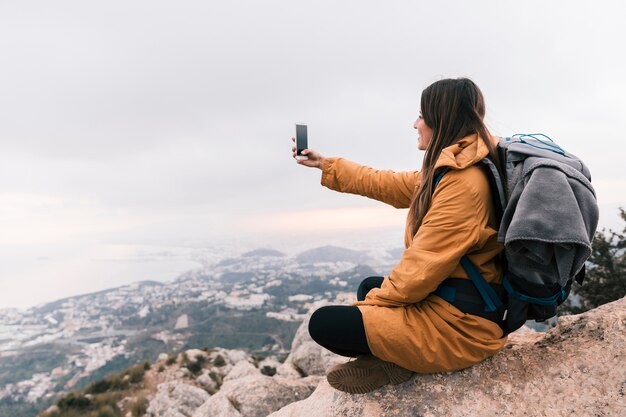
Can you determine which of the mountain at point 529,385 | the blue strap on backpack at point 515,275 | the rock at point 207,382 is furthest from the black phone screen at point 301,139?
the rock at point 207,382

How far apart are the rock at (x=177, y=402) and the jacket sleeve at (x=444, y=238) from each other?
10.2 m

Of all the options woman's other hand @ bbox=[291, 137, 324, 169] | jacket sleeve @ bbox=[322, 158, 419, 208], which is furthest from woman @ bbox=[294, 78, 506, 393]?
woman's other hand @ bbox=[291, 137, 324, 169]

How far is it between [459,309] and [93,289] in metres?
151

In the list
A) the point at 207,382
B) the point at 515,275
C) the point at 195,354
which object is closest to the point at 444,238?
the point at 515,275

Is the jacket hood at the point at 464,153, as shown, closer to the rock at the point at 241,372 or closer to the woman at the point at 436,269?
the woman at the point at 436,269

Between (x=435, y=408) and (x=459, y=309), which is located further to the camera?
(x=435, y=408)

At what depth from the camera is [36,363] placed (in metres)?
58.8

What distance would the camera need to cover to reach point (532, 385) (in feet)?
9.82

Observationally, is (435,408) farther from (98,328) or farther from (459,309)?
(98,328)

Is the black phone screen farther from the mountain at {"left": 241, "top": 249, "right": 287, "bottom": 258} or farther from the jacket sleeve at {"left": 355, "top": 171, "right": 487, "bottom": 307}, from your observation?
the mountain at {"left": 241, "top": 249, "right": 287, "bottom": 258}

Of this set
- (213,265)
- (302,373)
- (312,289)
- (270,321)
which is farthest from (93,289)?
(302,373)

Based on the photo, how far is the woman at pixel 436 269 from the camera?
8.11 ft

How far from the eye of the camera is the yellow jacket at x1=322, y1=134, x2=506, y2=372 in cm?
246

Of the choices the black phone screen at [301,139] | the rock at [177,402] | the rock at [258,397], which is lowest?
the rock at [177,402]
